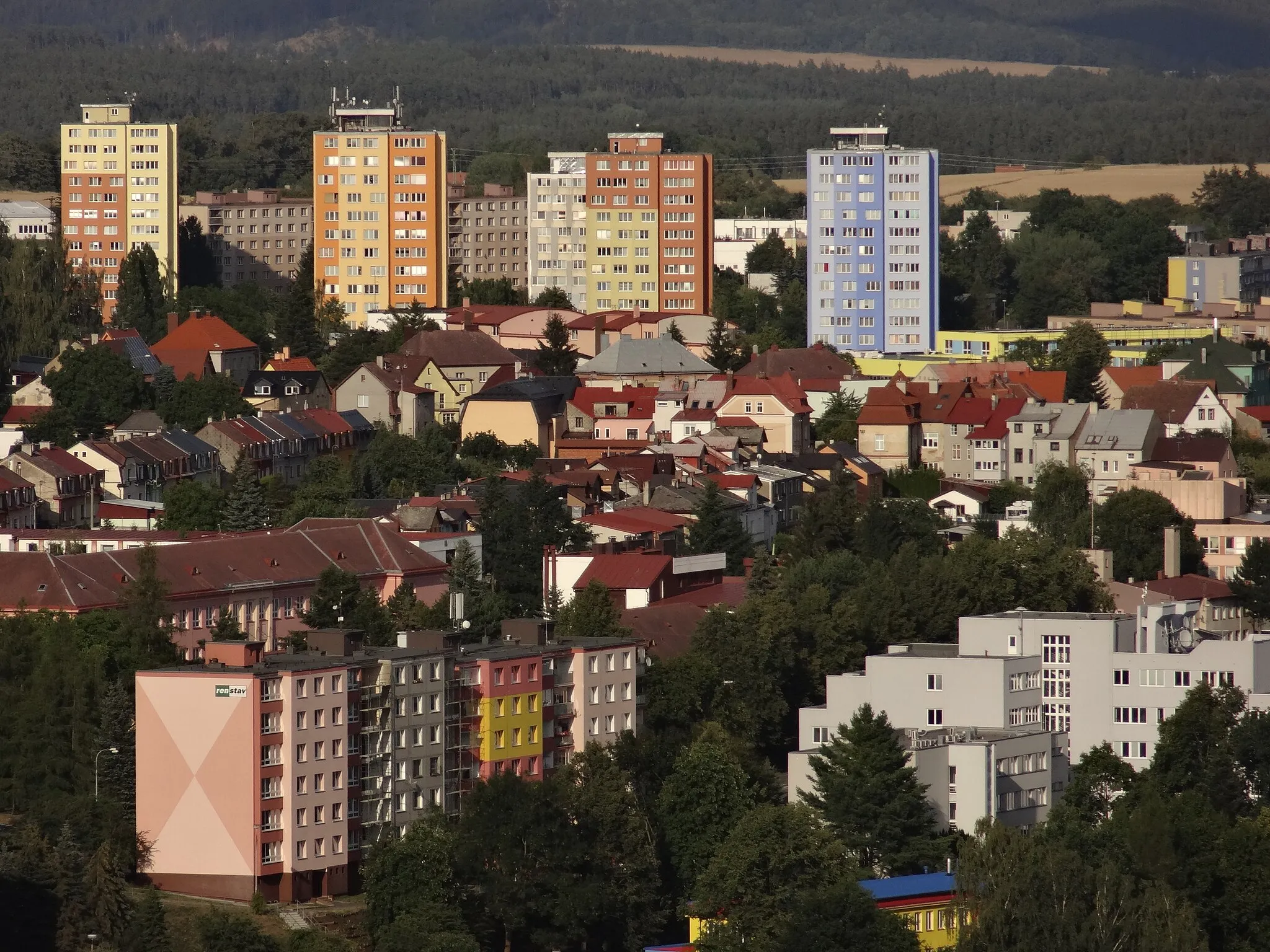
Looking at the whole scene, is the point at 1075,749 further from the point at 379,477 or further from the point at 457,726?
the point at 379,477

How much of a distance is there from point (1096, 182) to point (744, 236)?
35592 millimetres

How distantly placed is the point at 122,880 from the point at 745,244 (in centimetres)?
7457

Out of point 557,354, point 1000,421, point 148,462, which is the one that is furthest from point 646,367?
point 148,462

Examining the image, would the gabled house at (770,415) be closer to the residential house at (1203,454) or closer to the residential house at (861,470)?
the residential house at (861,470)

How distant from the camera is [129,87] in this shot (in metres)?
180

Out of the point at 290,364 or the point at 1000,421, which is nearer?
the point at 1000,421

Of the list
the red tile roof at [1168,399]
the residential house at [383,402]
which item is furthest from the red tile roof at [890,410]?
the residential house at [383,402]

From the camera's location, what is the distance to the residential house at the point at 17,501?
59.2 meters

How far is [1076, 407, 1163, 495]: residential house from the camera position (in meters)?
68.3

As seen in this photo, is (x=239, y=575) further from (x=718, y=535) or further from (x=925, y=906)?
(x=925, y=906)

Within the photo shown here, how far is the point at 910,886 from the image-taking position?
38875 millimetres

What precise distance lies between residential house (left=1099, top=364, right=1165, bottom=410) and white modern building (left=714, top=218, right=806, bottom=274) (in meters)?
29.9

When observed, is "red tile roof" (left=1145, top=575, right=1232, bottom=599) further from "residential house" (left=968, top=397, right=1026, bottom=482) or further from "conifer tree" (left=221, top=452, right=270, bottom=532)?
"conifer tree" (left=221, top=452, right=270, bottom=532)

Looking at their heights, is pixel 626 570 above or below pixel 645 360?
below
